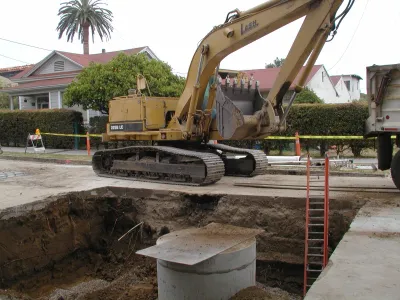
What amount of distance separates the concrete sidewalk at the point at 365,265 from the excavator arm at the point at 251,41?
3.41 metres

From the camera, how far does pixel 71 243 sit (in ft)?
29.0

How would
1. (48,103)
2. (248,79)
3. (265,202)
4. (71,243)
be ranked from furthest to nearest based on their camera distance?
(48,103) → (248,79) → (71,243) → (265,202)

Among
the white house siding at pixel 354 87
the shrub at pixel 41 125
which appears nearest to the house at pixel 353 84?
the white house siding at pixel 354 87

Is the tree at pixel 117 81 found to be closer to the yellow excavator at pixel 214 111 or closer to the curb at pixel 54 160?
the curb at pixel 54 160

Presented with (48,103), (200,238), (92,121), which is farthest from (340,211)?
(48,103)

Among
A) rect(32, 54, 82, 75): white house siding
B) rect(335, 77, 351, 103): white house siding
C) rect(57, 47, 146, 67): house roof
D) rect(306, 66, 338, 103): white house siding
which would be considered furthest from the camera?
rect(335, 77, 351, 103): white house siding

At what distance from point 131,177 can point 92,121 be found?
13.4m

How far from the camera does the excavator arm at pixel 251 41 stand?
322 inches

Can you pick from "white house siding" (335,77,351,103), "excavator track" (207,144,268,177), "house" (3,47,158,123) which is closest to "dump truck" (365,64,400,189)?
"excavator track" (207,144,268,177)

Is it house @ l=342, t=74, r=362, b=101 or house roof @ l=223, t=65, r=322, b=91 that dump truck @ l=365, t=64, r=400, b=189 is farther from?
house @ l=342, t=74, r=362, b=101

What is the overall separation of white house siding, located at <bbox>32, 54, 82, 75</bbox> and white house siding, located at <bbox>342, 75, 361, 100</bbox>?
31.2 meters

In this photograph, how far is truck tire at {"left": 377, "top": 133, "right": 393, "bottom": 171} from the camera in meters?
8.38

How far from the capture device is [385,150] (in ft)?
27.6

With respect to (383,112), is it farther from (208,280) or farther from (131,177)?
(131,177)
